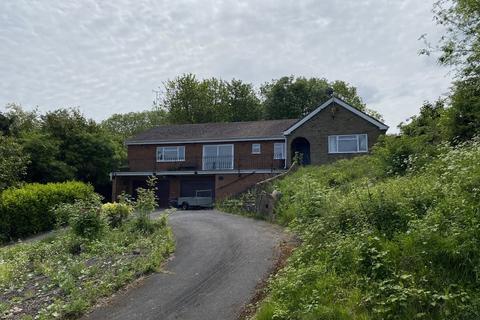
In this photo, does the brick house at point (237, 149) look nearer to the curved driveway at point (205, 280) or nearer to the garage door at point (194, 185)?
the garage door at point (194, 185)

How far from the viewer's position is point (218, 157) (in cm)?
3594

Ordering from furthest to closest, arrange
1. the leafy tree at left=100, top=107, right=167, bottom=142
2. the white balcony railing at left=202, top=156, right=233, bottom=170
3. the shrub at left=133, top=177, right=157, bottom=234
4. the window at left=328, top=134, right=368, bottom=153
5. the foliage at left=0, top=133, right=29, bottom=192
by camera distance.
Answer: the leafy tree at left=100, top=107, right=167, bottom=142, the white balcony railing at left=202, top=156, right=233, bottom=170, the window at left=328, top=134, right=368, bottom=153, the foliage at left=0, top=133, right=29, bottom=192, the shrub at left=133, top=177, right=157, bottom=234

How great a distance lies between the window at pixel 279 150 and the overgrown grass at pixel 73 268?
61.3ft

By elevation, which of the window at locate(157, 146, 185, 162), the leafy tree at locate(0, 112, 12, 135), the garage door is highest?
the leafy tree at locate(0, 112, 12, 135)

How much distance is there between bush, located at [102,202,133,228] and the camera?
55.5 feet

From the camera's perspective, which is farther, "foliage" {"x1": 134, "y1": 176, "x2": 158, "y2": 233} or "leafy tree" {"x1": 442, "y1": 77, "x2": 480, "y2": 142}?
"foliage" {"x1": 134, "y1": 176, "x2": 158, "y2": 233}

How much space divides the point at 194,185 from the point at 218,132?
4.89 meters

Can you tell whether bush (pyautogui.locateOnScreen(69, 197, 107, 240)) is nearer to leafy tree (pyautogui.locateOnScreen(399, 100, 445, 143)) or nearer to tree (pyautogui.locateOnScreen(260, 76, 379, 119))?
leafy tree (pyautogui.locateOnScreen(399, 100, 445, 143))

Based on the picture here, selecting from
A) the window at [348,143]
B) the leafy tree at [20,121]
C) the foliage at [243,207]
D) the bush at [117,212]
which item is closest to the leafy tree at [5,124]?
the leafy tree at [20,121]

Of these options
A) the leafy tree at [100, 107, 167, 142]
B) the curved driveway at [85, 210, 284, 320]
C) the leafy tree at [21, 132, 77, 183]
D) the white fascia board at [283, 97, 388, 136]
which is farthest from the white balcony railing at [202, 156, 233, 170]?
the leafy tree at [100, 107, 167, 142]

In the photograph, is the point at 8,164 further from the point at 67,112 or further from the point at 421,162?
the point at 421,162

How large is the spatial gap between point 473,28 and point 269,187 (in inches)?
421

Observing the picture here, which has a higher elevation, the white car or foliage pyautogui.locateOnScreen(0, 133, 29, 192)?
foliage pyautogui.locateOnScreen(0, 133, 29, 192)

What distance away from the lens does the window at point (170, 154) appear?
37.1 meters
